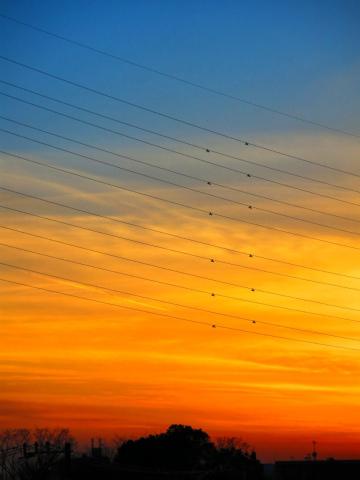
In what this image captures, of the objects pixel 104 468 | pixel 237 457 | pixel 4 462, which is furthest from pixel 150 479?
pixel 4 462

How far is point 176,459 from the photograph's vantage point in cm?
13988

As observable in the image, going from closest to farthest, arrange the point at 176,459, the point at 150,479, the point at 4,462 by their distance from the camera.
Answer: the point at 150,479, the point at 176,459, the point at 4,462

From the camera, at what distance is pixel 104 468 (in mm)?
132750

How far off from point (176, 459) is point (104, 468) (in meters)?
12.0

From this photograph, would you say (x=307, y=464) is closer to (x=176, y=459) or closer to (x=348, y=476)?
(x=348, y=476)

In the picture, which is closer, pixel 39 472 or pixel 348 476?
pixel 348 476

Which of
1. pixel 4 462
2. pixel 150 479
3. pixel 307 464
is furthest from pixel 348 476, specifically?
pixel 4 462

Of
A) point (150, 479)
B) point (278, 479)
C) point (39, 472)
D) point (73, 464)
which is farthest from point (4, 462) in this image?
point (278, 479)

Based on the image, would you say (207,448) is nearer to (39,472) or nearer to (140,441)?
(140,441)

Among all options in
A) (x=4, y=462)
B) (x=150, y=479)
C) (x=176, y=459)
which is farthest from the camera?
(x=4, y=462)

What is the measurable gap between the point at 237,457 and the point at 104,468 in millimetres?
20035

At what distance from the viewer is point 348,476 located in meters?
132

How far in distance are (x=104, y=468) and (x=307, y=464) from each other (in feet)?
91.0

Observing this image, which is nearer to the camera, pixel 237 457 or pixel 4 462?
pixel 237 457
